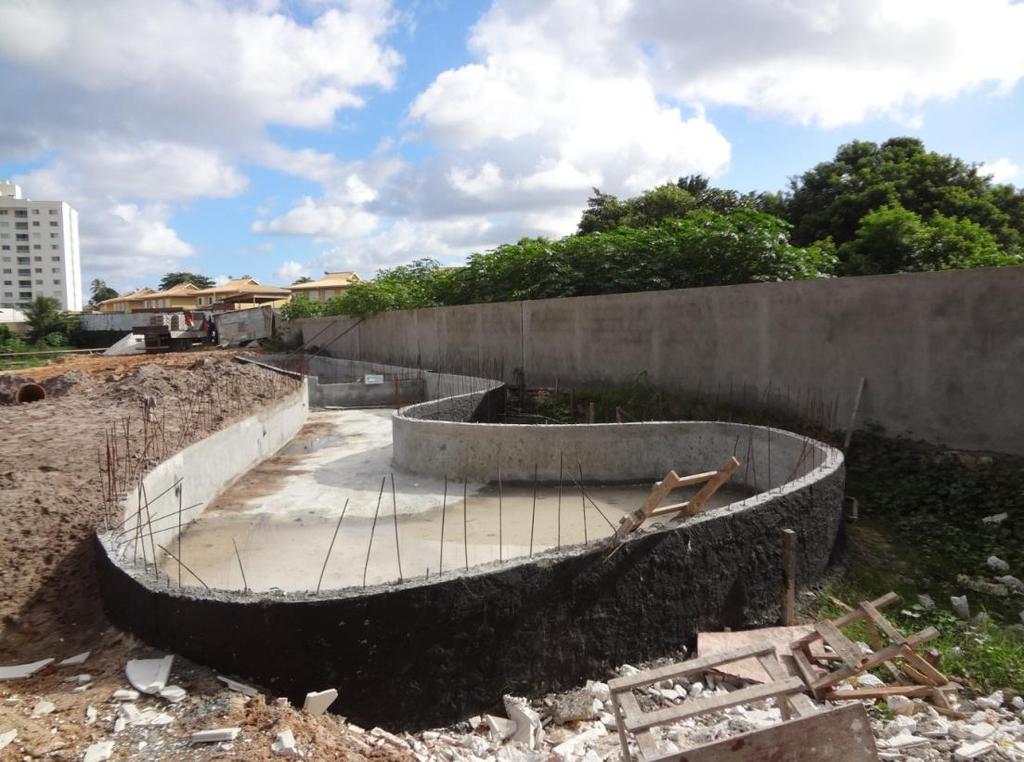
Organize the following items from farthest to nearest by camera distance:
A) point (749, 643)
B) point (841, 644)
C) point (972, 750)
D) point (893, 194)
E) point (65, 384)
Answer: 1. point (893, 194)
2. point (65, 384)
3. point (749, 643)
4. point (841, 644)
5. point (972, 750)

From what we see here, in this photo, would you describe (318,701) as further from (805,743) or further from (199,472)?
(199,472)

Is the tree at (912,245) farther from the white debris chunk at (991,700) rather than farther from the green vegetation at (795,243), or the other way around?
the white debris chunk at (991,700)

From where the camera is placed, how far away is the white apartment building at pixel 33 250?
10169cm

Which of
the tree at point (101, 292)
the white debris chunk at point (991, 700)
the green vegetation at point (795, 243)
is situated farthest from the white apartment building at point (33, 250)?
the white debris chunk at point (991, 700)

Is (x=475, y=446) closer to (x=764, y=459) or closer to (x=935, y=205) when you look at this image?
(x=764, y=459)

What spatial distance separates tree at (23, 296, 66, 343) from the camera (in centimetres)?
4619

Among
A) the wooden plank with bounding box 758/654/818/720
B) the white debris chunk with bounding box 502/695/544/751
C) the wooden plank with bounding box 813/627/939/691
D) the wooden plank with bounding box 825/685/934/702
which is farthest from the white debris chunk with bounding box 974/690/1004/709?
the white debris chunk with bounding box 502/695/544/751

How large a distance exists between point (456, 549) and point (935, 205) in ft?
50.5

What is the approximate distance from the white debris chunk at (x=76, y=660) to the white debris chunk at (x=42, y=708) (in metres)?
0.49

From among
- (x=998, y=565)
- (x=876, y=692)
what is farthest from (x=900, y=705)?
(x=998, y=565)

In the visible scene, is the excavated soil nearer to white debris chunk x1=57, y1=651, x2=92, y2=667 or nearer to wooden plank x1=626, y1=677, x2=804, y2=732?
white debris chunk x1=57, y1=651, x2=92, y2=667

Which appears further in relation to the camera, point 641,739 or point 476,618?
point 476,618

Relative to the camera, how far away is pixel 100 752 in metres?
2.92

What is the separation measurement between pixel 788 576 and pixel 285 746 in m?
3.64
